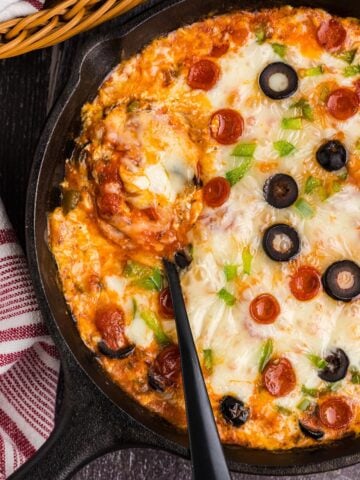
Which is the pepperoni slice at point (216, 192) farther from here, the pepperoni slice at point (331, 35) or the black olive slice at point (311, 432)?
the black olive slice at point (311, 432)

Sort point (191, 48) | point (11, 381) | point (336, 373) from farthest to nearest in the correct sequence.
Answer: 1. point (11, 381)
2. point (191, 48)
3. point (336, 373)

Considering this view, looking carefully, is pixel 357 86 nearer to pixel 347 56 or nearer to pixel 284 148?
pixel 347 56

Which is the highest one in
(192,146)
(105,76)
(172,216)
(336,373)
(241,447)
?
(105,76)

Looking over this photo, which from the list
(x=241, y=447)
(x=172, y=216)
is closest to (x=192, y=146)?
(x=172, y=216)

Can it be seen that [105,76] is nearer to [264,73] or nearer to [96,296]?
[264,73]

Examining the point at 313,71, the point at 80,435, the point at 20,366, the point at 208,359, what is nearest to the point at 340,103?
the point at 313,71
